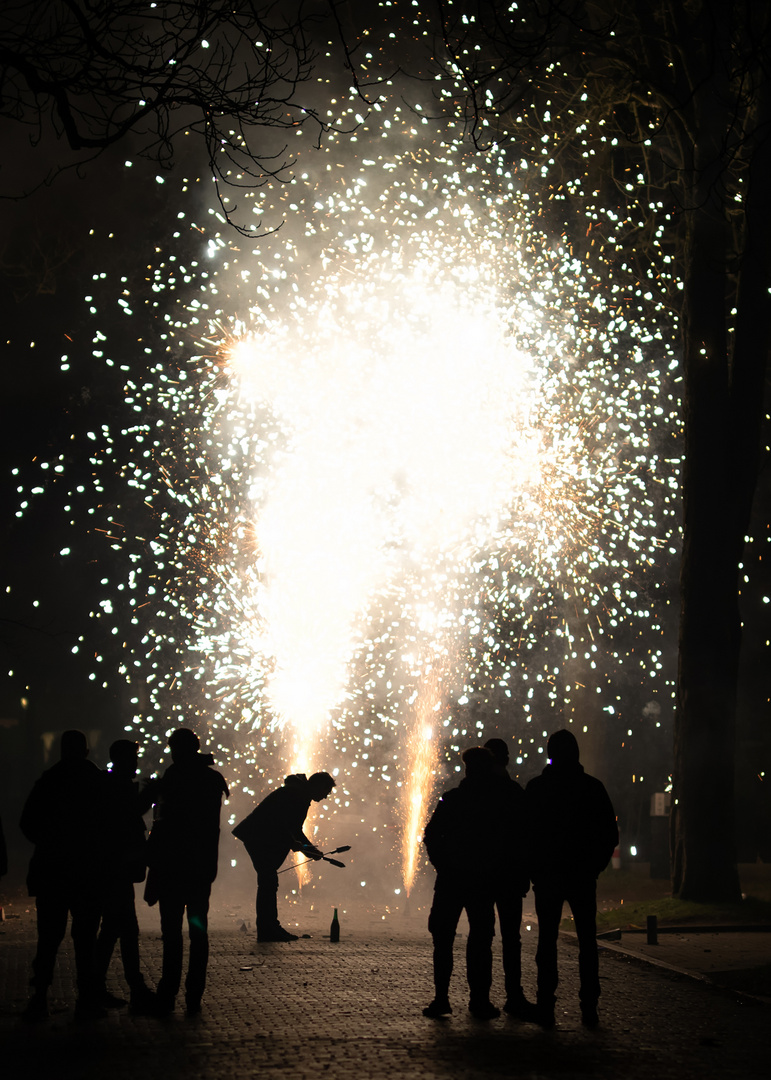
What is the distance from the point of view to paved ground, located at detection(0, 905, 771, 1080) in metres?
5.97

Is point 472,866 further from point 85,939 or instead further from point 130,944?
point 85,939

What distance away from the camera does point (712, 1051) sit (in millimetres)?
6711

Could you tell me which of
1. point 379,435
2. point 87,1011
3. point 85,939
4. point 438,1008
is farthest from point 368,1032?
point 379,435

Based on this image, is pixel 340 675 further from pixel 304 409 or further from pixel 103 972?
pixel 103 972

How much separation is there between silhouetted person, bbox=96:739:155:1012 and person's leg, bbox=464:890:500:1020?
1988 millimetres

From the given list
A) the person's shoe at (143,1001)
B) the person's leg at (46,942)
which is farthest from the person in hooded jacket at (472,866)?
the person's leg at (46,942)

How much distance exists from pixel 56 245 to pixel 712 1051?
885 inches

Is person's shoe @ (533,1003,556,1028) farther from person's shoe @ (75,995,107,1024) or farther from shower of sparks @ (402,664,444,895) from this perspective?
shower of sparks @ (402,664,444,895)

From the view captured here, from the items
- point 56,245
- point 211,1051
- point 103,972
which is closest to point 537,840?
point 211,1051

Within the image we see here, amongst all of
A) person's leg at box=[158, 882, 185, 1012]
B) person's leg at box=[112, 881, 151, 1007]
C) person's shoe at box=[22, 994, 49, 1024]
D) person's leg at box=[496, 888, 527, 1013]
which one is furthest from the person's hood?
person's shoe at box=[22, 994, 49, 1024]

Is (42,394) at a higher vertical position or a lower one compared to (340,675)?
higher

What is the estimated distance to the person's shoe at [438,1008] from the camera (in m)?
7.38

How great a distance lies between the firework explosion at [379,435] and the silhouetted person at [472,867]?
11.4 metres

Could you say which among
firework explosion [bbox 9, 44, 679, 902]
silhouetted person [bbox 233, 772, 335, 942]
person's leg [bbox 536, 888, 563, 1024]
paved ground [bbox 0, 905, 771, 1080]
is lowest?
paved ground [bbox 0, 905, 771, 1080]
